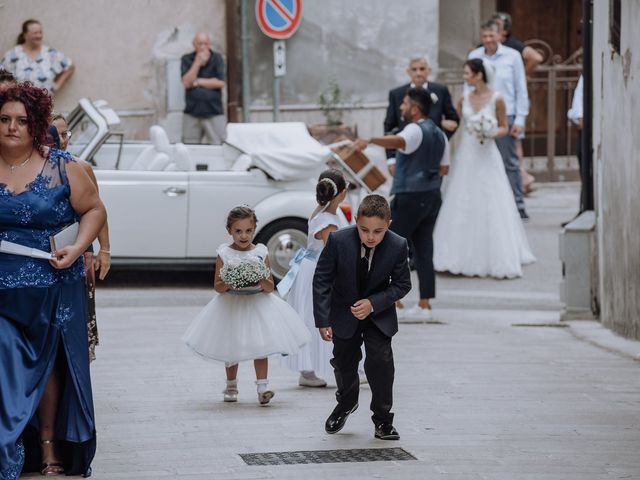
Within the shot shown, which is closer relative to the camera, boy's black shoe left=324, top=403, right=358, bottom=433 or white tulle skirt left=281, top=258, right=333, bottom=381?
A: boy's black shoe left=324, top=403, right=358, bottom=433

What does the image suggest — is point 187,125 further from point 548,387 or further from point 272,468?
point 272,468

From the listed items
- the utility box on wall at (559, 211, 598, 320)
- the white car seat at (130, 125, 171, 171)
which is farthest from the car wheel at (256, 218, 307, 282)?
the utility box on wall at (559, 211, 598, 320)

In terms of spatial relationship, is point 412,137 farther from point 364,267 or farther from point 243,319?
point 364,267

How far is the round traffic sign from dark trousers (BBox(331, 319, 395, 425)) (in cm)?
1213

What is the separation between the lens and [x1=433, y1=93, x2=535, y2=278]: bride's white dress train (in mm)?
15906

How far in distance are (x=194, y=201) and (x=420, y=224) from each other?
8.87ft

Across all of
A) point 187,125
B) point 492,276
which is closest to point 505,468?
point 492,276

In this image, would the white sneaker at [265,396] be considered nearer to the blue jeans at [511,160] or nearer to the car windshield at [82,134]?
the car windshield at [82,134]

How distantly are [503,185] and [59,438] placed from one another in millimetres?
9405

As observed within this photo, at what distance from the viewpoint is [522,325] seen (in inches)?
530

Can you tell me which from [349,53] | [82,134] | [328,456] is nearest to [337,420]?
[328,456]

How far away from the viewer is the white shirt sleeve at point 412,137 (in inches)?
505

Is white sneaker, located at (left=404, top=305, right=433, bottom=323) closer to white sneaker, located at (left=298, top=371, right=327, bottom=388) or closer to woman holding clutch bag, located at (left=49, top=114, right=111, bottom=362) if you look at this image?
white sneaker, located at (left=298, top=371, right=327, bottom=388)

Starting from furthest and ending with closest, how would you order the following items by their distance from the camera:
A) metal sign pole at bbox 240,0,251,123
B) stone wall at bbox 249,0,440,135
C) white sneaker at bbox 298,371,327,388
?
stone wall at bbox 249,0,440,135 → metal sign pole at bbox 240,0,251,123 → white sneaker at bbox 298,371,327,388
